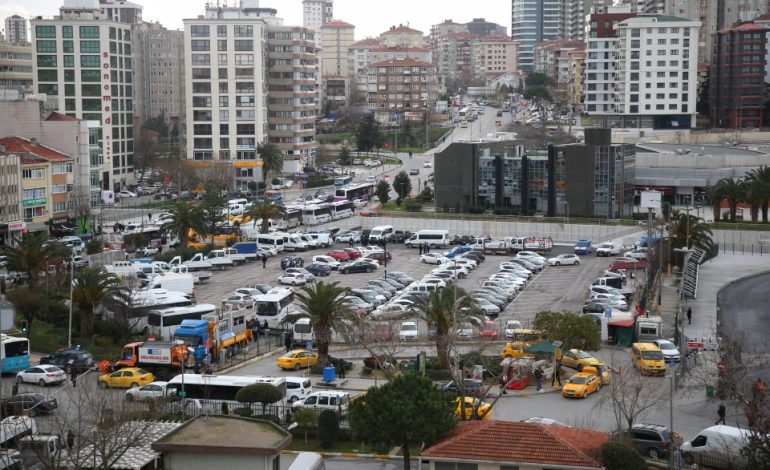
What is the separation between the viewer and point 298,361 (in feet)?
93.8

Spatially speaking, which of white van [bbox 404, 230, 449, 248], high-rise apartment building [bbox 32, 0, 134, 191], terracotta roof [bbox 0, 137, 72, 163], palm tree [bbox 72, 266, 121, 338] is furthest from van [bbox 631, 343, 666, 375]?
high-rise apartment building [bbox 32, 0, 134, 191]

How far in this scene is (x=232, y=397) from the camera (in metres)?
24.6

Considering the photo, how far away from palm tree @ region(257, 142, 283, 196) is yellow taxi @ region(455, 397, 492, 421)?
52291 mm

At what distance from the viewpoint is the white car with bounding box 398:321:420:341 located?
1234 inches

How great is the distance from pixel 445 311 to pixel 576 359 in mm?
3299

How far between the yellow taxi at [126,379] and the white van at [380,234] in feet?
86.7

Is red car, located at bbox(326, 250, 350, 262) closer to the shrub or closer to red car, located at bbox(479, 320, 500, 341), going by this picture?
red car, located at bbox(479, 320, 500, 341)

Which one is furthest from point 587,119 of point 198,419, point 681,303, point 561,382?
point 198,419

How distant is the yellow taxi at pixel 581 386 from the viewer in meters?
25.2

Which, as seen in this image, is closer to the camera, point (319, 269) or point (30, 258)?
point (30, 258)

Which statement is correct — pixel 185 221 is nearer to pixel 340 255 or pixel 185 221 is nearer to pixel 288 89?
pixel 340 255

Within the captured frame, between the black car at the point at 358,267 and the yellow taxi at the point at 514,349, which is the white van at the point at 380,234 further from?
the yellow taxi at the point at 514,349

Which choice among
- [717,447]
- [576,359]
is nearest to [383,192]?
[576,359]

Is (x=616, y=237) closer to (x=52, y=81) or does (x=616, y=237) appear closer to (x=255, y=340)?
(x=255, y=340)
